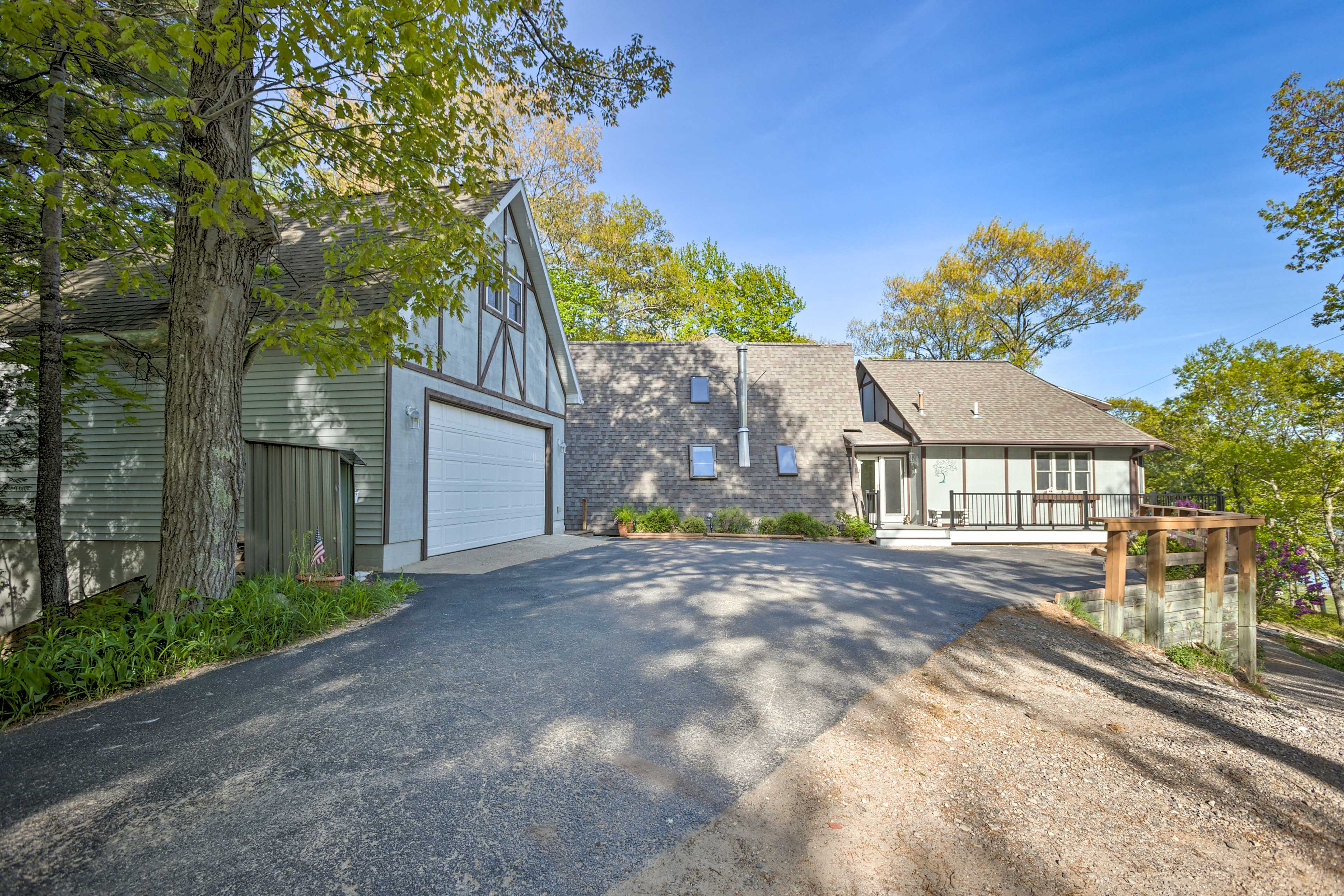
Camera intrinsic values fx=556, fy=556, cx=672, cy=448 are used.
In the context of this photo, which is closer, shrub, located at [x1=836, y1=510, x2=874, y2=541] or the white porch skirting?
the white porch skirting

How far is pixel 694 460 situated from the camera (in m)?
16.5

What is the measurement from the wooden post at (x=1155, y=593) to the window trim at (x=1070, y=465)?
10.4 metres

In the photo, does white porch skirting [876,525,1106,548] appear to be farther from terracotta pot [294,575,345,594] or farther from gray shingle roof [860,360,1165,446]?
terracotta pot [294,575,345,594]

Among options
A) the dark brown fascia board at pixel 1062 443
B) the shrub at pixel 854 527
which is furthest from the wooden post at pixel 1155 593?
the dark brown fascia board at pixel 1062 443

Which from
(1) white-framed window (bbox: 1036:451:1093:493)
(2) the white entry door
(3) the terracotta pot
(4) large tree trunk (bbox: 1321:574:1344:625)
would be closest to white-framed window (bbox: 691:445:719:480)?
(2) the white entry door

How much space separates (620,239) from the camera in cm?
2302

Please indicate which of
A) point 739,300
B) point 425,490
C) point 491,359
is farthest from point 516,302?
point 739,300

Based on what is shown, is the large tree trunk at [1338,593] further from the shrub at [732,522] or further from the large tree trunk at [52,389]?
the large tree trunk at [52,389]

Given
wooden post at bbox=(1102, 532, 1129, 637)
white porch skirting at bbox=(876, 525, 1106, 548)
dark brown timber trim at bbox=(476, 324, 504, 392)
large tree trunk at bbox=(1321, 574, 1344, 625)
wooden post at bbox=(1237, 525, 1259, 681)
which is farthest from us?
white porch skirting at bbox=(876, 525, 1106, 548)

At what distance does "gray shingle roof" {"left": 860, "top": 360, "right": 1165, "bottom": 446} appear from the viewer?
16.3 meters

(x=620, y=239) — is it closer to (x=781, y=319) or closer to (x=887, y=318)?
(x=781, y=319)

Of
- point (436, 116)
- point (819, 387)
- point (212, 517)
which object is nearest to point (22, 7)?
point (436, 116)

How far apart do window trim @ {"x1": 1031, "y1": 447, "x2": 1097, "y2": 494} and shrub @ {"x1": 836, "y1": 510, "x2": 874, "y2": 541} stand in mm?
5607

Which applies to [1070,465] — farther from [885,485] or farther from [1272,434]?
[1272,434]
